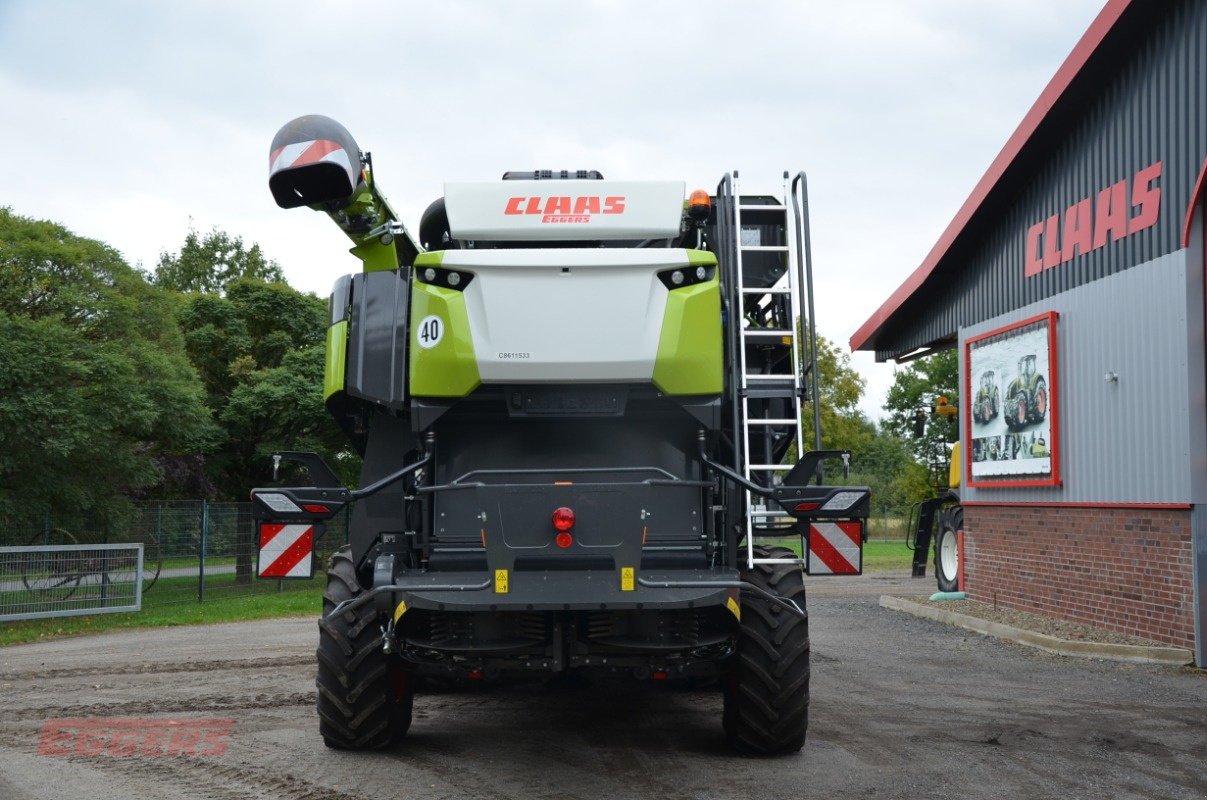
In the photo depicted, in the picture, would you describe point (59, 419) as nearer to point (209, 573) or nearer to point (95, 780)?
point (209, 573)

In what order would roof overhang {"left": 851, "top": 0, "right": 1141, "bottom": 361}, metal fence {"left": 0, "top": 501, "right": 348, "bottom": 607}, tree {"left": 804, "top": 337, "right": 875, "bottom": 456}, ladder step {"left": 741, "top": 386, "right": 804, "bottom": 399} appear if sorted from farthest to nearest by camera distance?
tree {"left": 804, "top": 337, "right": 875, "bottom": 456}, metal fence {"left": 0, "top": 501, "right": 348, "bottom": 607}, roof overhang {"left": 851, "top": 0, "right": 1141, "bottom": 361}, ladder step {"left": 741, "top": 386, "right": 804, "bottom": 399}

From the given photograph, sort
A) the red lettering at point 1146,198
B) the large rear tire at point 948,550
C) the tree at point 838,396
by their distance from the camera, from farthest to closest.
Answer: the tree at point 838,396
the large rear tire at point 948,550
the red lettering at point 1146,198

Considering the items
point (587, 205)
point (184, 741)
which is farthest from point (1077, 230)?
point (184, 741)

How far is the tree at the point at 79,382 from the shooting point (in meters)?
18.9

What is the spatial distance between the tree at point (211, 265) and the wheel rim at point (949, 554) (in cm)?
4600

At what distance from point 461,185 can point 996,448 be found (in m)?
10.9

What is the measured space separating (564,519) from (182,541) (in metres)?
16.4

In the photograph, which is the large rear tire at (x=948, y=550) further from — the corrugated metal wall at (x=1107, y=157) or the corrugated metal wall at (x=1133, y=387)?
the corrugated metal wall at (x=1133, y=387)

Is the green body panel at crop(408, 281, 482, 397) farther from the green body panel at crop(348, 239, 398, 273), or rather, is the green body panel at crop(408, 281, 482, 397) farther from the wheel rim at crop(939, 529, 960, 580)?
the wheel rim at crop(939, 529, 960, 580)

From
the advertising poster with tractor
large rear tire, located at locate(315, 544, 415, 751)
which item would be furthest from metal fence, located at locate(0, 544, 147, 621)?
the advertising poster with tractor

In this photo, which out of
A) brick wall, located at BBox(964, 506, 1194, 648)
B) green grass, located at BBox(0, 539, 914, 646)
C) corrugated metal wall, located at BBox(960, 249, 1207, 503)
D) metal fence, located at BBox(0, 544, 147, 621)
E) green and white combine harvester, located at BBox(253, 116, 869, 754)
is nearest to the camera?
green and white combine harvester, located at BBox(253, 116, 869, 754)

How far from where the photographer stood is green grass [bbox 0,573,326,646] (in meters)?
16.8

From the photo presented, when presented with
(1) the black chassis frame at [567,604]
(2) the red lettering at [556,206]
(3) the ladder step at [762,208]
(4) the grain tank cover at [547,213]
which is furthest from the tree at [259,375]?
(1) the black chassis frame at [567,604]

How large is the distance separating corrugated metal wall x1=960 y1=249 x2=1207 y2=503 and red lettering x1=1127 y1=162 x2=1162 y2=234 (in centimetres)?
45
